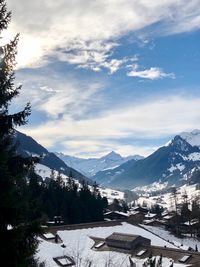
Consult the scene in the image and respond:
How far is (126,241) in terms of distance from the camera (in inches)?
2211

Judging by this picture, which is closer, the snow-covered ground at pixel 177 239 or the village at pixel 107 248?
the village at pixel 107 248

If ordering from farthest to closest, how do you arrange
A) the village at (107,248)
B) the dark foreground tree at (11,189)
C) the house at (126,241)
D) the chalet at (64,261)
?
1. the house at (126,241)
2. the village at (107,248)
3. the chalet at (64,261)
4. the dark foreground tree at (11,189)

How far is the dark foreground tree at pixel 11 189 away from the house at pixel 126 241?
4494 centimetres

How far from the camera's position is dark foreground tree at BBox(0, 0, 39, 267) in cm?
1072

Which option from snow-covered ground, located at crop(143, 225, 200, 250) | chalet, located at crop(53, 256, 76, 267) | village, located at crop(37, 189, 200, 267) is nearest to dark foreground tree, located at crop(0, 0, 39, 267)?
village, located at crop(37, 189, 200, 267)

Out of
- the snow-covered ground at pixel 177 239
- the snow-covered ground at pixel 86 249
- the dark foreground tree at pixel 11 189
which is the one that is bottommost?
the snow-covered ground at pixel 177 239

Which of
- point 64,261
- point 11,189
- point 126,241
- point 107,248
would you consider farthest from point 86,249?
point 11,189

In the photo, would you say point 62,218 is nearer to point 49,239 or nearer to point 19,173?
point 49,239

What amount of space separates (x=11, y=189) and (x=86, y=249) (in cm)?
4932

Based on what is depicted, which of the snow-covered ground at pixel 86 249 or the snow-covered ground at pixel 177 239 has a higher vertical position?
the snow-covered ground at pixel 86 249

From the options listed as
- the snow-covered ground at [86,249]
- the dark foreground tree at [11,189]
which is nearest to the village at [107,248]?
the snow-covered ground at [86,249]

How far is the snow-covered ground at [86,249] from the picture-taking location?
→ 50000 mm

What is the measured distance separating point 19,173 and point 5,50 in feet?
12.5

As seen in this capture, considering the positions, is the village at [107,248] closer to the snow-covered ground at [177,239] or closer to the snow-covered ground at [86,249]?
the snow-covered ground at [86,249]
